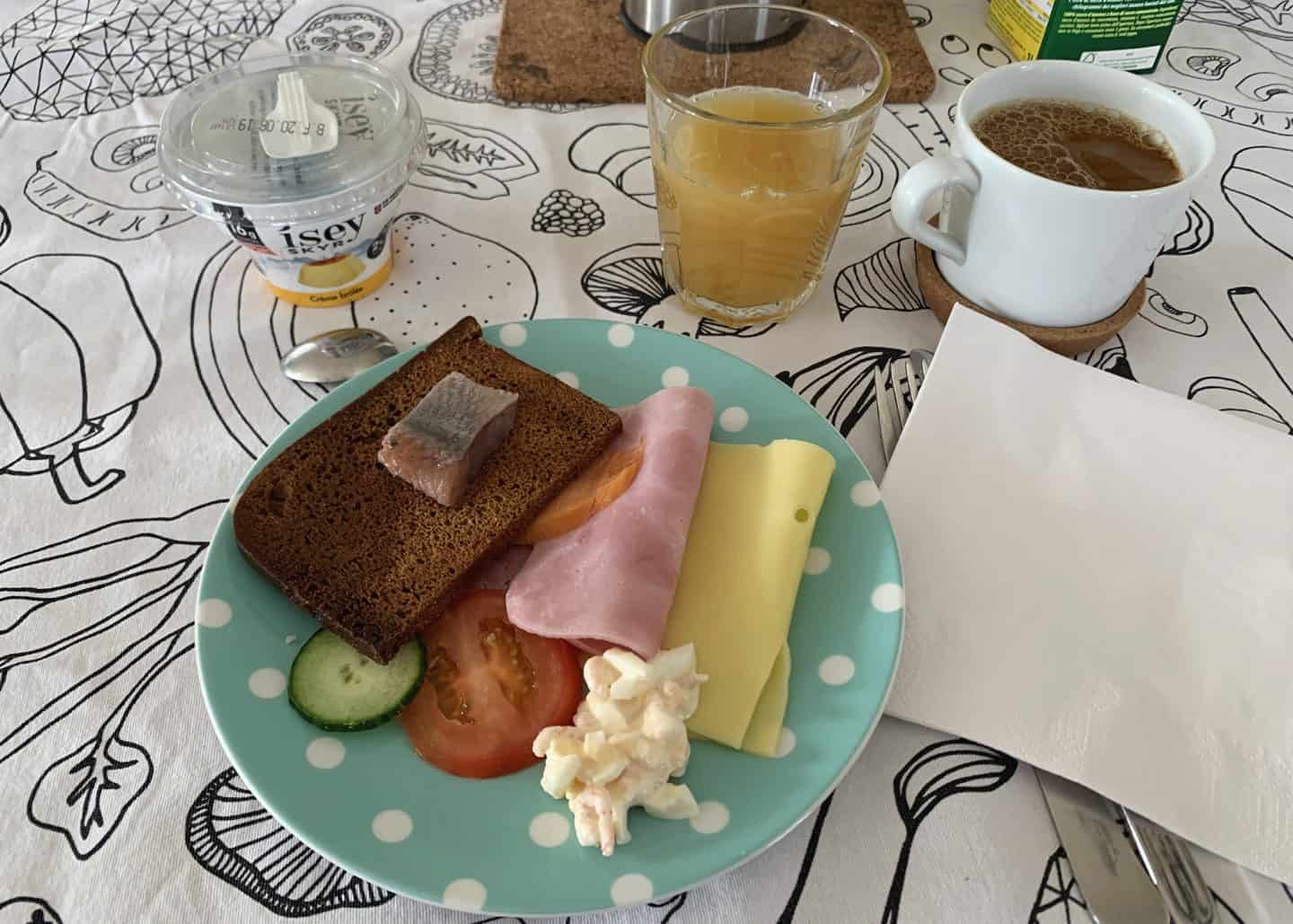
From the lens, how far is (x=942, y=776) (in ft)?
2.46

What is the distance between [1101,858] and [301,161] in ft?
3.32

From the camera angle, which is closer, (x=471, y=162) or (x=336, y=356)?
A: (x=336, y=356)

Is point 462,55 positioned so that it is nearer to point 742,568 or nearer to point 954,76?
point 954,76

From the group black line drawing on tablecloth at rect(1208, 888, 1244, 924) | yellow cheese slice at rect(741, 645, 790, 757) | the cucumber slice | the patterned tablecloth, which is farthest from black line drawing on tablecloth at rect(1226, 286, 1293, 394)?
the cucumber slice

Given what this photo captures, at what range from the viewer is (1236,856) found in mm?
680

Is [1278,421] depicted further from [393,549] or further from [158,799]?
[158,799]

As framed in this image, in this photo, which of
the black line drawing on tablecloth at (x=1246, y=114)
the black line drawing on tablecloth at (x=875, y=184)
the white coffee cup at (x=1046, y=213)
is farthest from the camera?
the black line drawing on tablecloth at (x=1246, y=114)

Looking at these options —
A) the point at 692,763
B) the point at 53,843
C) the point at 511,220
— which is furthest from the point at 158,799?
the point at 511,220

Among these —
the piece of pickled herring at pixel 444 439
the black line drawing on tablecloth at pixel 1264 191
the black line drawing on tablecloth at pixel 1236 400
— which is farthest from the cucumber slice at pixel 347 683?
the black line drawing on tablecloth at pixel 1264 191

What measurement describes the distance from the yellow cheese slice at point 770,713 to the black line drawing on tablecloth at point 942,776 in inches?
4.8

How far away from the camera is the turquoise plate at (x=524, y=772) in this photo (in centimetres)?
63

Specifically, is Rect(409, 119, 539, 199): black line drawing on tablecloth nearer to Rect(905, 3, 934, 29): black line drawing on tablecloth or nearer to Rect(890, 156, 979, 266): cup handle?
Rect(890, 156, 979, 266): cup handle

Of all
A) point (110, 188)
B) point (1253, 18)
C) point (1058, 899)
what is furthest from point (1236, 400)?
point (110, 188)

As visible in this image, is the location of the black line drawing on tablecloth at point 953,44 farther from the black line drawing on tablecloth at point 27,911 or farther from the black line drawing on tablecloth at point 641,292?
Answer: the black line drawing on tablecloth at point 27,911
